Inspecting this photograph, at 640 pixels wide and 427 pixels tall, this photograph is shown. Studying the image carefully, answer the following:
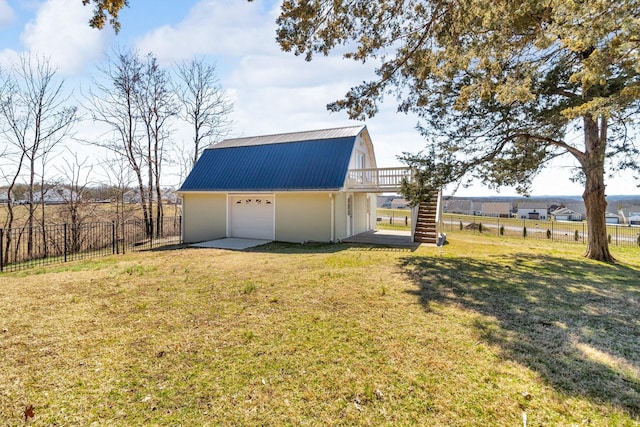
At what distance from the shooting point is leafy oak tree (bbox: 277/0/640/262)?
5.71 metres

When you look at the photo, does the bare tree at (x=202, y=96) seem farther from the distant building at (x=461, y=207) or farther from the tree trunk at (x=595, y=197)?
the distant building at (x=461, y=207)

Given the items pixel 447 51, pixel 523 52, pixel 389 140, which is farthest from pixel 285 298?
pixel 389 140

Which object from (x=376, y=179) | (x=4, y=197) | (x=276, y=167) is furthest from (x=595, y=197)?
(x=4, y=197)

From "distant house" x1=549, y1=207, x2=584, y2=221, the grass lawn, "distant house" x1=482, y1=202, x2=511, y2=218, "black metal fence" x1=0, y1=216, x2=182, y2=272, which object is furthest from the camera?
"distant house" x1=549, y1=207, x2=584, y2=221

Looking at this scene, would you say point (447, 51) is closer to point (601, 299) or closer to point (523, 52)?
point (523, 52)

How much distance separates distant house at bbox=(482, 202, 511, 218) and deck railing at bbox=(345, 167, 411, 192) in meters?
64.4

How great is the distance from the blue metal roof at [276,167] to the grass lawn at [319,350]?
700 centimetres

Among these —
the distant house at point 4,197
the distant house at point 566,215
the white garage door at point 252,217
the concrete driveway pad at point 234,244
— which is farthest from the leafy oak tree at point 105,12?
the distant house at point 566,215

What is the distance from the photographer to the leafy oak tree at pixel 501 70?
→ 5707 mm

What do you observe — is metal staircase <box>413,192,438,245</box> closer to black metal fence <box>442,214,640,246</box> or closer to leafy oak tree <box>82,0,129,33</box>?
black metal fence <box>442,214,640,246</box>

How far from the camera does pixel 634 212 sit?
59.2 metres

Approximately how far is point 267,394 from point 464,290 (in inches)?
192

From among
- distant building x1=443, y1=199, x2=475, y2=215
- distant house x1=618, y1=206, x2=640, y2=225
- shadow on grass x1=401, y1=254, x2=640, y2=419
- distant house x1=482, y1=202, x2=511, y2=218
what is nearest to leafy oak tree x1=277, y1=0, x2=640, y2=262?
shadow on grass x1=401, y1=254, x2=640, y2=419

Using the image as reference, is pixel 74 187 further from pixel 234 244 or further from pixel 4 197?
pixel 234 244
